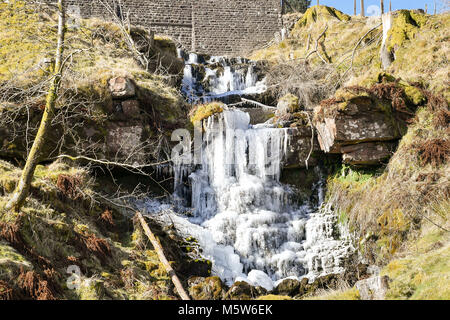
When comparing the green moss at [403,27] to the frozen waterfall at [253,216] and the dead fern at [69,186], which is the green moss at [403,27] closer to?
the frozen waterfall at [253,216]

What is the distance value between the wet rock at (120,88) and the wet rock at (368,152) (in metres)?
4.82

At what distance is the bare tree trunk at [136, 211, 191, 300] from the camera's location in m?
6.52

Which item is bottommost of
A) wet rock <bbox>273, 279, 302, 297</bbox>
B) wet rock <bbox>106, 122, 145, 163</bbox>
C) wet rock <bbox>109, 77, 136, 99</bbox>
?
wet rock <bbox>273, 279, 302, 297</bbox>

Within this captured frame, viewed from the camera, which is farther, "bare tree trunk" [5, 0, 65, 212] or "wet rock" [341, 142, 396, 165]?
"wet rock" [341, 142, 396, 165]

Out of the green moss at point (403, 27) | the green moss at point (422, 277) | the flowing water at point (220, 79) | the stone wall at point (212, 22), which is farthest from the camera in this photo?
the stone wall at point (212, 22)

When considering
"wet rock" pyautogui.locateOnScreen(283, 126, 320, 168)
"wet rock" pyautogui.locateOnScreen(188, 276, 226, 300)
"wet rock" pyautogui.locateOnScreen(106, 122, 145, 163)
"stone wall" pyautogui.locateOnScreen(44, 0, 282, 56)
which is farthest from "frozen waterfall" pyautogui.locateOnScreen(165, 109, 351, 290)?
"stone wall" pyautogui.locateOnScreen(44, 0, 282, 56)

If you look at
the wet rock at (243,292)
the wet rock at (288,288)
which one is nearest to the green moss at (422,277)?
the wet rock at (288,288)

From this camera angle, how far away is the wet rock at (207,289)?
22.7ft

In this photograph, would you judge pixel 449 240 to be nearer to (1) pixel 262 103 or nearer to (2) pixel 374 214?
(2) pixel 374 214

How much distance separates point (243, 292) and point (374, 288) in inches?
99.2

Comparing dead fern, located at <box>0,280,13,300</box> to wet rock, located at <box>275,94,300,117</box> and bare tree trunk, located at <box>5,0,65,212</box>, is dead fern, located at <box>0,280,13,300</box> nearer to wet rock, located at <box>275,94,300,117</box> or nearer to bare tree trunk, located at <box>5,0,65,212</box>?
bare tree trunk, located at <box>5,0,65,212</box>

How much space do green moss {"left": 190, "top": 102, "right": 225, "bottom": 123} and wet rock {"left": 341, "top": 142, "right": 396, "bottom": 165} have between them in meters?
3.23
